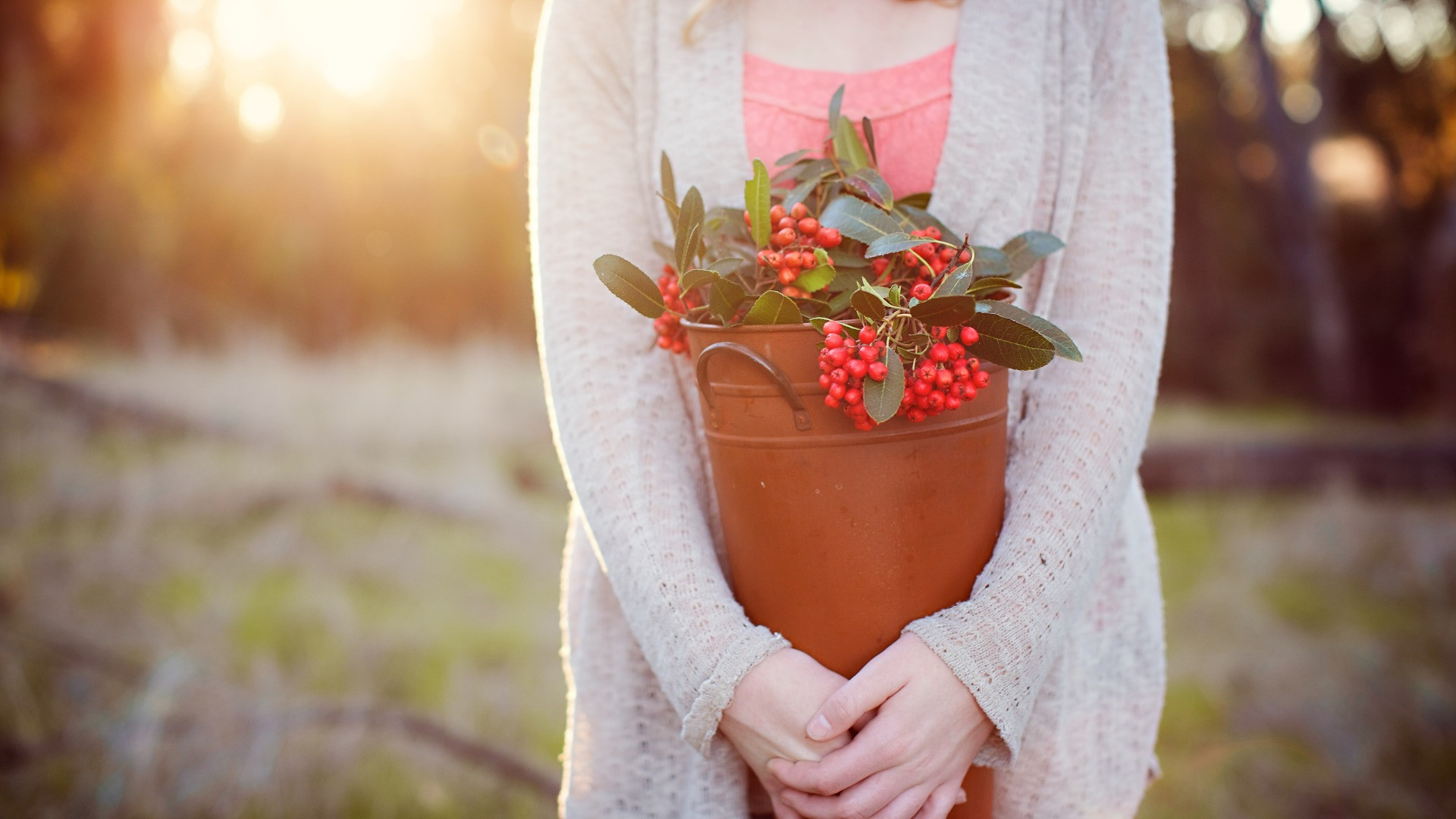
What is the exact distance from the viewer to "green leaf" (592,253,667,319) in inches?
31.0

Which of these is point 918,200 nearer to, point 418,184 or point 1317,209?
point 418,184

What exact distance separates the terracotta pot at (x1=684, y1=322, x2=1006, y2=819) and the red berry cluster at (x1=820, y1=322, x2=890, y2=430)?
31mm

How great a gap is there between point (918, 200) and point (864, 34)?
0.24 metres

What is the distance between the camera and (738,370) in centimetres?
76

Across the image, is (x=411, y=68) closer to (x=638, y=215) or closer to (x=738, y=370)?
(x=638, y=215)

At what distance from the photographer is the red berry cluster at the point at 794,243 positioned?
743mm

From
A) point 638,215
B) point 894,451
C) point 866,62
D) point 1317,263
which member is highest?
point 1317,263

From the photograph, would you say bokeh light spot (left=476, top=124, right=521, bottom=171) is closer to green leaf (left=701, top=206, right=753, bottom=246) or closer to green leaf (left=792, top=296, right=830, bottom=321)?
green leaf (left=701, top=206, right=753, bottom=246)

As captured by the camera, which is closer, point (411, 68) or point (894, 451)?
point (894, 451)

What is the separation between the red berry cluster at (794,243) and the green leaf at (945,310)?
0.33ft

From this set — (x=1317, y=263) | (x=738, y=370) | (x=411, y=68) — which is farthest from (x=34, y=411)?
(x=1317, y=263)

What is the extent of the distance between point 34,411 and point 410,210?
1969 millimetres

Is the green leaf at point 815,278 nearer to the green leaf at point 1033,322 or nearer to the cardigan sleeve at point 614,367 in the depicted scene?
the green leaf at point 1033,322

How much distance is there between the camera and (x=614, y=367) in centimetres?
95
